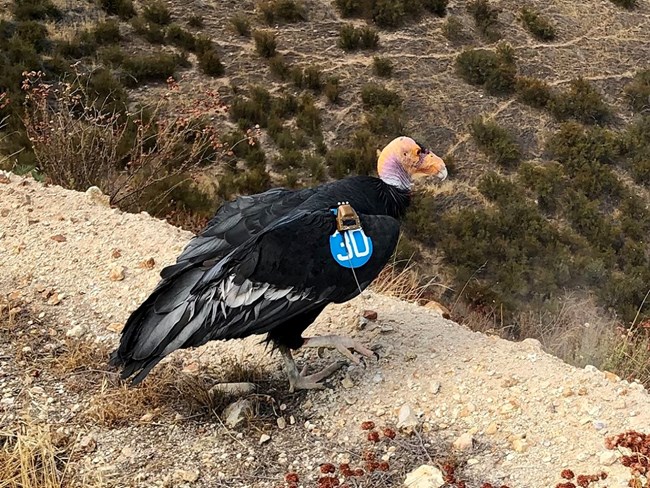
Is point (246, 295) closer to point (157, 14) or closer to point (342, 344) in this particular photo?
point (342, 344)

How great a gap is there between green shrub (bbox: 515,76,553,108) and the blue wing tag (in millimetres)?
14439

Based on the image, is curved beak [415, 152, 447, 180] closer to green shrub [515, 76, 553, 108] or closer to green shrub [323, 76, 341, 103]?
green shrub [323, 76, 341, 103]

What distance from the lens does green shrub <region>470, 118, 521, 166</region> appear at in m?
15.1

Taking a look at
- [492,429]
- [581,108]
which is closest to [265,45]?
[581,108]

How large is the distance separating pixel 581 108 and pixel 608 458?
14.8 meters

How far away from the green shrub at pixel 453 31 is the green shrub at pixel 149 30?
23.6 ft

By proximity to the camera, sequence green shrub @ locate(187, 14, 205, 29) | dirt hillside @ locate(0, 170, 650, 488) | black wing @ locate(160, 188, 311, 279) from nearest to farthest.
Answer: dirt hillside @ locate(0, 170, 650, 488), black wing @ locate(160, 188, 311, 279), green shrub @ locate(187, 14, 205, 29)

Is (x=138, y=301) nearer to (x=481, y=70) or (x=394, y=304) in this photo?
(x=394, y=304)

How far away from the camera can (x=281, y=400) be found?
3836 millimetres

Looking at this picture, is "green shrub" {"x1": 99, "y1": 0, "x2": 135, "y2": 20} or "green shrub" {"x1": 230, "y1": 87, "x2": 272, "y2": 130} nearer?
"green shrub" {"x1": 230, "y1": 87, "x2": 272, "y2": 130}

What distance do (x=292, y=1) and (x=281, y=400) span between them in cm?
1696

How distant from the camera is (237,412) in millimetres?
3586

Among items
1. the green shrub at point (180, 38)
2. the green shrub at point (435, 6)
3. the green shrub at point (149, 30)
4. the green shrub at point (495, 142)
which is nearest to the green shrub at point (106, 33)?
the green shrub at point (149, 30)

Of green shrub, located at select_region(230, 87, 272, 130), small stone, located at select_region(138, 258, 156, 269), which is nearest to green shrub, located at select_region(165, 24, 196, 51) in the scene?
green shrub, located at select_region(230, 87, 272, 130)
